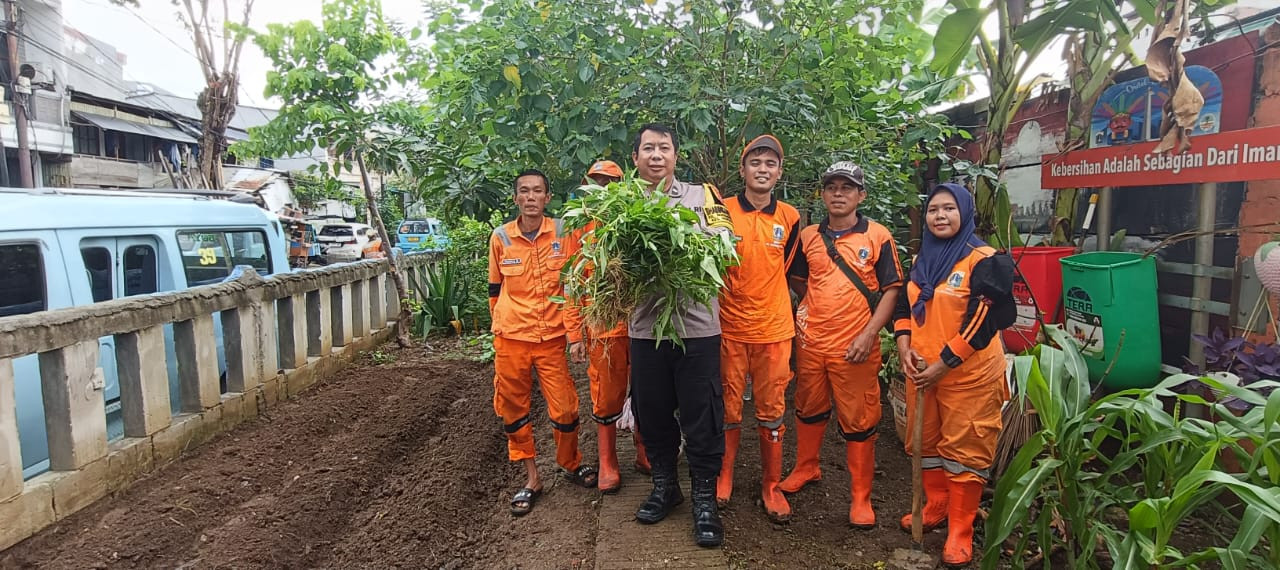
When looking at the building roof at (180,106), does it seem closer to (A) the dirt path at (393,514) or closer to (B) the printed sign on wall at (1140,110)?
(A) the dirt path at (393,514)

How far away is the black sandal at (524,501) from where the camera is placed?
3500mm

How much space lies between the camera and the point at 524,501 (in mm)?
3523

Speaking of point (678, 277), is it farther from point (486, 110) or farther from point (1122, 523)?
point (1122, 523)

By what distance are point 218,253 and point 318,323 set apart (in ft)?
3.38

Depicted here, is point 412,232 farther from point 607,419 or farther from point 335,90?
point 607,419

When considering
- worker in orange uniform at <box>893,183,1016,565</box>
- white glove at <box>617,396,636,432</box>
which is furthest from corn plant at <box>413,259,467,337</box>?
worker in orange uniform at <box>893,183,1016,565</box>

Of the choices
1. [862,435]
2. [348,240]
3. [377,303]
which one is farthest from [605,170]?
[348,240]

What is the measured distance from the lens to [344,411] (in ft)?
17.6

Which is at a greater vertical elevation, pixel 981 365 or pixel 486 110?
pixel 486 110

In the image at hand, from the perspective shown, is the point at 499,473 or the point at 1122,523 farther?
the point at 499,473

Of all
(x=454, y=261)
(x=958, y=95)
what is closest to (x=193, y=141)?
(x=454, y=261)

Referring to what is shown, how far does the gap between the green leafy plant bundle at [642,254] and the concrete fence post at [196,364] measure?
3247 millimetres

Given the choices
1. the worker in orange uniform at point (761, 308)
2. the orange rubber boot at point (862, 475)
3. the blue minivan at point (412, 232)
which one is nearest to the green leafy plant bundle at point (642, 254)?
the worker in orange uniform at point (761, 308)

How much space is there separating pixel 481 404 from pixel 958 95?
4888 mm
